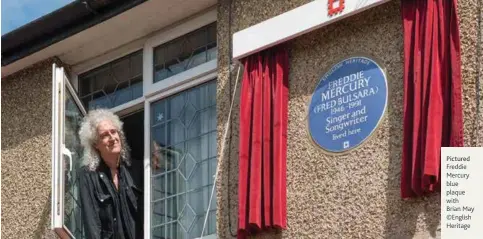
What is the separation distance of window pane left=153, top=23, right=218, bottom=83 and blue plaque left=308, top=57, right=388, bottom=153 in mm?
1435

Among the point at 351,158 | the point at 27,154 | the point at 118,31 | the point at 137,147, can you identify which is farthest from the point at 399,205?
the point at 27,154

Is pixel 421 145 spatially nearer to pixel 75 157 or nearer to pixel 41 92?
pixel 75 157

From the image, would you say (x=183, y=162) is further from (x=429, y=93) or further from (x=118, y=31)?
(x=429, y=93)

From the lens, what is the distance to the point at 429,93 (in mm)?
9133

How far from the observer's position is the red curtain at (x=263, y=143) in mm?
10133

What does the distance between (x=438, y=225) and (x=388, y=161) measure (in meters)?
0.63

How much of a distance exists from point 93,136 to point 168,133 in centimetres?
61

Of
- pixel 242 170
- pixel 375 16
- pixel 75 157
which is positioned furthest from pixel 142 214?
pixel 375 16

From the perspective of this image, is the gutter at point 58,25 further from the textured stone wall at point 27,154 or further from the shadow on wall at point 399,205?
the shadow on wall at point 399,205

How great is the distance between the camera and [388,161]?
9.45 meters

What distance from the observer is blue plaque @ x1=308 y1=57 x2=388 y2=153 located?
380 inches

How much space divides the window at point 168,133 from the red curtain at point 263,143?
65cm
